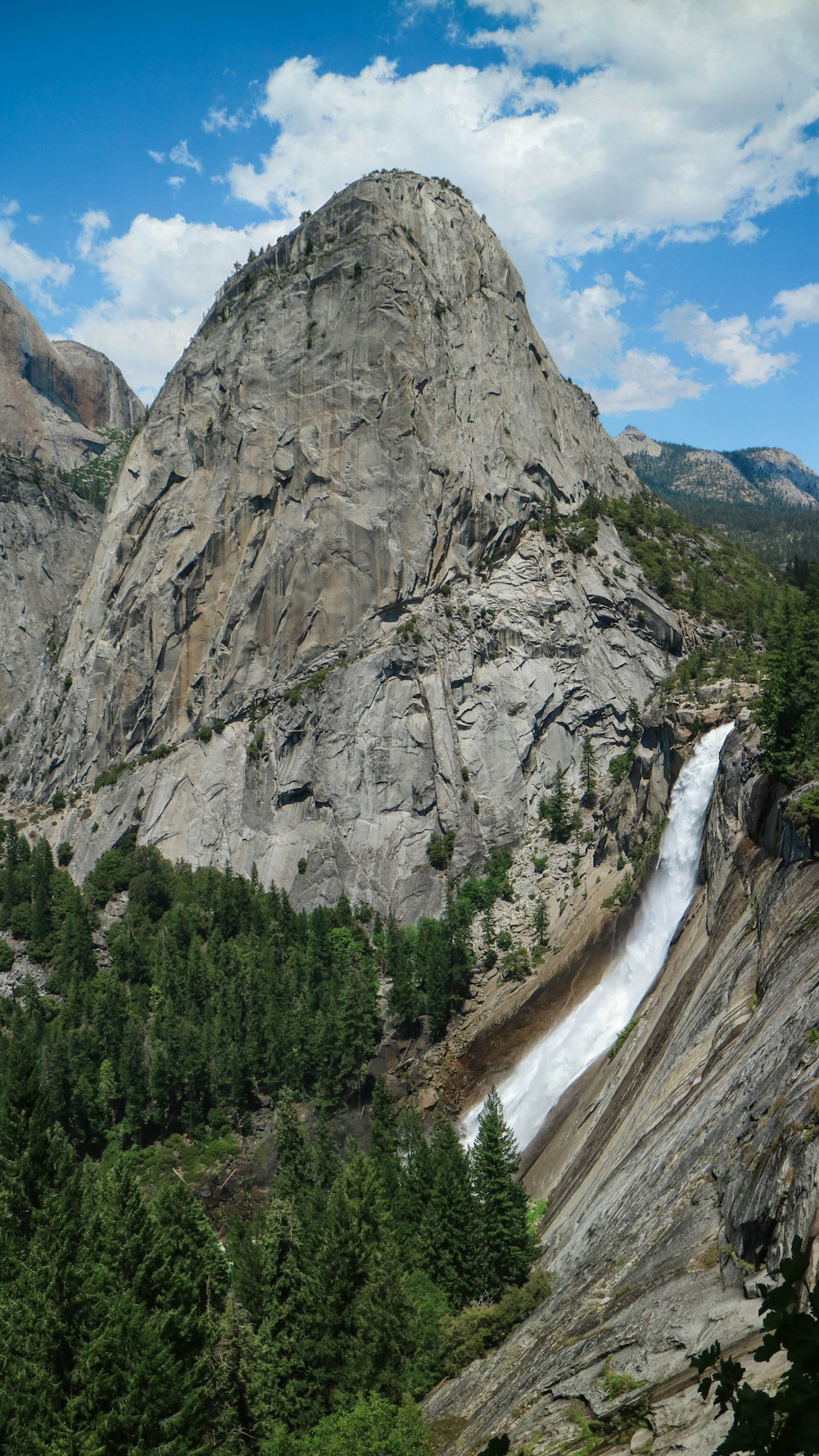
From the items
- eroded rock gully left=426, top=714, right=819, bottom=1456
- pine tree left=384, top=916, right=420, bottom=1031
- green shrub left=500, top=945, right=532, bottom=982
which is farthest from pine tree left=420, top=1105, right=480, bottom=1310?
pine tree left=384, top=916, right=420, bottom=1031

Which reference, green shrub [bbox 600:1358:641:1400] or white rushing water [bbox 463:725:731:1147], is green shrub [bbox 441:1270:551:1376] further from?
white rushing water [bbox 463:725:731:1147]

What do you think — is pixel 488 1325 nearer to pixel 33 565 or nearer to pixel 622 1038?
pixel 622 1038

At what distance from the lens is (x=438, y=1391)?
35.4 m

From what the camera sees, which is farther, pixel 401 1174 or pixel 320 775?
pixel 320 775

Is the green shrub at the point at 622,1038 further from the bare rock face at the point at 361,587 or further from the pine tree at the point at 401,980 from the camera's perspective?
the bare rock face at the point at 361,587

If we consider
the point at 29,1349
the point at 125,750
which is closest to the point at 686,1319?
the point at 29,1349

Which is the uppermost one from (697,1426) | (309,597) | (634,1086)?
(309,597)

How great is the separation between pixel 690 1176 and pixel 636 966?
3254 cm

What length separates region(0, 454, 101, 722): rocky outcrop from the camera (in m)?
170

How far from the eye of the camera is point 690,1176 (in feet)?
88.4

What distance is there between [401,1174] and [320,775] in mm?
60703

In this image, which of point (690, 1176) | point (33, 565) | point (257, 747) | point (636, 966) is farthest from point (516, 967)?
point (33, 565)

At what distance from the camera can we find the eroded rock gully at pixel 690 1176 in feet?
62.4

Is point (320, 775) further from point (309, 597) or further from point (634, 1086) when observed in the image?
point (634, 1086)
